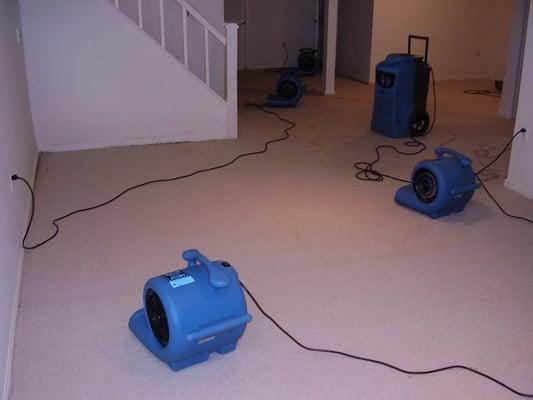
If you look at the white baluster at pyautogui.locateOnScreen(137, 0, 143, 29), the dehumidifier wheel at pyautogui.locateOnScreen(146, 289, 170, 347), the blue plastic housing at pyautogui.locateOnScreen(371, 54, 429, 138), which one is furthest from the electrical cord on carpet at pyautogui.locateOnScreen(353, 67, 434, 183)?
the dehumidifier wheel at pyautogui.locateOnScreen(146, 289, 170, 347)

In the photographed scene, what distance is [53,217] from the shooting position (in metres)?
3.55

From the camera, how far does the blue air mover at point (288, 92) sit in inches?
258

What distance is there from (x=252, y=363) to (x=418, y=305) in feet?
2.78

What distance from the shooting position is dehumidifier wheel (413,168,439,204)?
3.55 meters

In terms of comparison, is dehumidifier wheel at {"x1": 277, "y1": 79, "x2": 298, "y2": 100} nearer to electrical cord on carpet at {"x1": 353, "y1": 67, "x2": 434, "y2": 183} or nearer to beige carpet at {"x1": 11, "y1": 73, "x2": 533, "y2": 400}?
electrical cord on carpet at {"x1": 353, "y1": 67, "x2": 434, "y2": 183}

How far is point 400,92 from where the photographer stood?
532 cm

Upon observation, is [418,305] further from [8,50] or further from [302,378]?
[8,50]

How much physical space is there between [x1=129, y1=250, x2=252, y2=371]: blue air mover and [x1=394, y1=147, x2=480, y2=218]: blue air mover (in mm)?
1775

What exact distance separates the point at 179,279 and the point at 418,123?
391cm

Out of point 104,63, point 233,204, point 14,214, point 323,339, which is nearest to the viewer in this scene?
point 323,339

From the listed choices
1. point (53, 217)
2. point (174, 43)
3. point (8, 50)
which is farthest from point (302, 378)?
point (174, 43)

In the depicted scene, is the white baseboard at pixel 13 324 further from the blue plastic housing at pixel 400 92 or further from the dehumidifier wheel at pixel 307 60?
the dehumidifier wheel at pixel 307 60

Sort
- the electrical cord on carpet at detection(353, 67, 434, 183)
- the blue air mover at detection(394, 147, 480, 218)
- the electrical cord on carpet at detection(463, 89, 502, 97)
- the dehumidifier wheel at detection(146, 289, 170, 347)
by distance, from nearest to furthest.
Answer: the dehumidifier wheel at detection(146, 289, 170, 347)
the blue air mover at detection(394, 147, 480, 218)
the electrical cord on carpet at detection(353, 67, 434, 183)
the electrical cord on carpet at detection(463, 89, 502, 97)

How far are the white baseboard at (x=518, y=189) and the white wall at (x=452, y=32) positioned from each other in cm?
431
